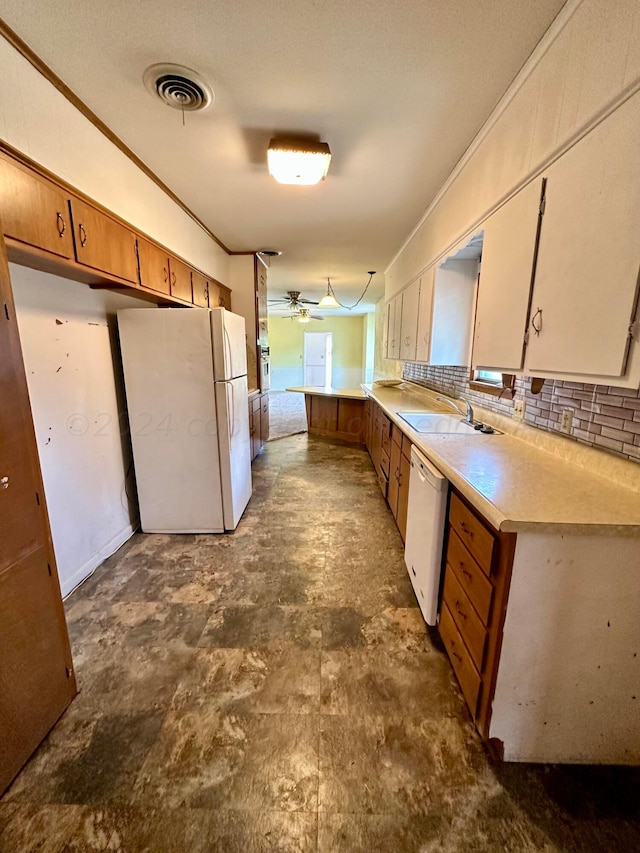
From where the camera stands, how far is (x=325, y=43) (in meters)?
1.39

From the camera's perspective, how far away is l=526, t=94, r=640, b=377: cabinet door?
984 millimetres

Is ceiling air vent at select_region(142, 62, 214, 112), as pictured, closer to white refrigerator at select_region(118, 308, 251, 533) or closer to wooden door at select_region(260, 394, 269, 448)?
white refrigerator at select_region(118, 308, 251, 533)

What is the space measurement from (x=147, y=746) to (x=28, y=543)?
2.88 ft

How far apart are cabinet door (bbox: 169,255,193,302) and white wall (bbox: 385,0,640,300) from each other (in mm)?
2203

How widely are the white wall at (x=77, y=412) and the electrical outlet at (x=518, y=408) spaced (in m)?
2.74

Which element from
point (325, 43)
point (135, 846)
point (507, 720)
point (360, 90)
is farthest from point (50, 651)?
point (360, 90)

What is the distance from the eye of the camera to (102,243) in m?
1.87

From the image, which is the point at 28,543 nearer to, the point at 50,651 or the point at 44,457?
the point at 50,651

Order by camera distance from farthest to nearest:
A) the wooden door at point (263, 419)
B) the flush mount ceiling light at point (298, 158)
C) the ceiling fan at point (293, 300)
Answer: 1. the ceiling fan at point (293, 300)
2. the wooden door at point (263, 419)
3. the flush mount ceiling light at point (298, 158)

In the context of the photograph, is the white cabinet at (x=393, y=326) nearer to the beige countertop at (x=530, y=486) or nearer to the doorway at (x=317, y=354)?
the beige countertop at (x=530, y=486)

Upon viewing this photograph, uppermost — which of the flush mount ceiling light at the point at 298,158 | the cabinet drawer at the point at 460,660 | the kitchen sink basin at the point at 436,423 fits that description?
the flush mount ceiling light at the point at 298,158

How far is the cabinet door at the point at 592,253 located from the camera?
0.98 m

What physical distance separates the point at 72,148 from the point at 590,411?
9.03ft

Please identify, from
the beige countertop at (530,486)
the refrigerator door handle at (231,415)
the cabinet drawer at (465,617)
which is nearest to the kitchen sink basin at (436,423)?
the beige countertop at (530,486)
